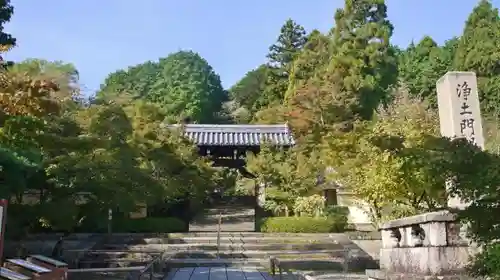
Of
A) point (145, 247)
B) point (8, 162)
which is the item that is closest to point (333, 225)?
point (145, 247)

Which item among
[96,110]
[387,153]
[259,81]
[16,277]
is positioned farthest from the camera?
[259,81]

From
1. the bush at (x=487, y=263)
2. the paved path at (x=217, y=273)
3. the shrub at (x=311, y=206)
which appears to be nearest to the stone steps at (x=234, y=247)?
the paved path at (x=217, y=273)

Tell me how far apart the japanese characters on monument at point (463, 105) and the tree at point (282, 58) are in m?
31.2

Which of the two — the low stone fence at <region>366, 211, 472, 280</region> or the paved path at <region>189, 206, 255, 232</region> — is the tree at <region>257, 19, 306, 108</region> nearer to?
the paved path at <region>189, 206, 255, 232</region>

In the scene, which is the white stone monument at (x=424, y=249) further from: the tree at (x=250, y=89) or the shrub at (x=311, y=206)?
the tree at (x=250, y=89)

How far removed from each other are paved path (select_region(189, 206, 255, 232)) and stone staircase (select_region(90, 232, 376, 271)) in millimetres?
2358

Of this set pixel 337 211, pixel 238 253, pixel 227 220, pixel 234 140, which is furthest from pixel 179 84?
pixel 238 253

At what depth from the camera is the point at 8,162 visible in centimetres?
Result: 718

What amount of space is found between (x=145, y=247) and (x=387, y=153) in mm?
7956

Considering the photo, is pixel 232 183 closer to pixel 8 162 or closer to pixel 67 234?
pixel 67 234

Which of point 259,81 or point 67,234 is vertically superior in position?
point 259,81

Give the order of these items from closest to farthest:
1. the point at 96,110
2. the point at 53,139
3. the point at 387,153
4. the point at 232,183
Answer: the point at 53,139, the point at 387,153, the point at 96,110, the point at 232,183

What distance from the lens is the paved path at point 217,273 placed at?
10.7 meters

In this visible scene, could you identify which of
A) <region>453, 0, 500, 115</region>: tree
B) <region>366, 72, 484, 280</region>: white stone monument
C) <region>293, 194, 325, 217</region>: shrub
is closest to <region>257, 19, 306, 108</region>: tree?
<region>453, 0, 500, 115</region>: tree
